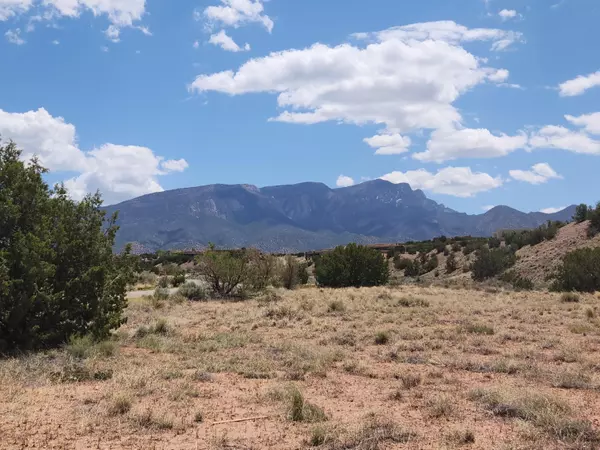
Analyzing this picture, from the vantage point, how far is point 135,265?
1463cm

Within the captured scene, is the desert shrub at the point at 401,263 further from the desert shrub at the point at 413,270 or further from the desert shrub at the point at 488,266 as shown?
the desert shrub at the point at 488,266

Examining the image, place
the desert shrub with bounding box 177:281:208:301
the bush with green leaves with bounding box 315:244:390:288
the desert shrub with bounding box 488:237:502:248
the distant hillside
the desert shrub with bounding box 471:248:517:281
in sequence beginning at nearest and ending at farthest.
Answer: the desert shrub with bounding box 177:281:208:301
the bush with green leaves with bounding box 315:244:390:288
the distant hillside
the desert shrub with bounding box 471:248:517:281
the desert shrub with bounding box 488:237:502:248

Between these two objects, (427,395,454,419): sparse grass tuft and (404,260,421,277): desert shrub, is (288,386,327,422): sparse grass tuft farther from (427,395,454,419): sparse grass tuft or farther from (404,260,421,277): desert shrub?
(404,260,421,277): desert shrub

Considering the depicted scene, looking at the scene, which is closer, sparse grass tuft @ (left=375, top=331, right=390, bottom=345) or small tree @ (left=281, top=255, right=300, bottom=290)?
sparse grass tuft @ (left=375, top=331, right=390, bottom=345)

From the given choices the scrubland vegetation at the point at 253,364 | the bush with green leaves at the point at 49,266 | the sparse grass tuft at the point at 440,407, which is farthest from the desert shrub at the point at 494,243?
the sparse grass tuft at the point at 440,407

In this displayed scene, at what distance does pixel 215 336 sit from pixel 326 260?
2138 cm

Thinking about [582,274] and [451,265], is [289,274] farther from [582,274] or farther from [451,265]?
[451,265]

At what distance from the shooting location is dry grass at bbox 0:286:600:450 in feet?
21.7

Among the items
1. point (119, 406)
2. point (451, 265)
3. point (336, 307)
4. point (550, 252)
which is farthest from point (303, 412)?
point (451, 265)

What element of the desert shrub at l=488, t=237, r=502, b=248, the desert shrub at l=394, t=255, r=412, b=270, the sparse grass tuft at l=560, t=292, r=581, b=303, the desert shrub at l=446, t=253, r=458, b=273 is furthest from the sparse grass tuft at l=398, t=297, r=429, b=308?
the desert shrub at l=488, t=237, r=502, b=248

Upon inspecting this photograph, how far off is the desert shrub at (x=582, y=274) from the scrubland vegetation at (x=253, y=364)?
24.7ft

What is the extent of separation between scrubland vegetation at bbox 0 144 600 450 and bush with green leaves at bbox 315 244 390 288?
1169 cm

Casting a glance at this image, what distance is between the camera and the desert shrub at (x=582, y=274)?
28516mm

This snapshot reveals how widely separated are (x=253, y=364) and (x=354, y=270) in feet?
78.1
